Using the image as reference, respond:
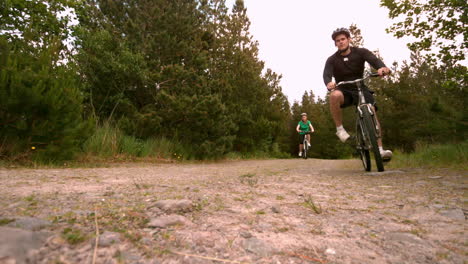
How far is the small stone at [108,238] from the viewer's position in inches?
37.6

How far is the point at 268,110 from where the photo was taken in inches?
798

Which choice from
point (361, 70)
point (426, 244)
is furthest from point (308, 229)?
point (361, 70)

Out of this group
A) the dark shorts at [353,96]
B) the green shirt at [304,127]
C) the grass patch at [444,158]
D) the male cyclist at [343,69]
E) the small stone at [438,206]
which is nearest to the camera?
the small stone at [438,206]

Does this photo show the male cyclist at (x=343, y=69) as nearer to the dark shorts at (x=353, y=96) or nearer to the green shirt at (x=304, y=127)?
the dark shorts at (x=353, y=96)

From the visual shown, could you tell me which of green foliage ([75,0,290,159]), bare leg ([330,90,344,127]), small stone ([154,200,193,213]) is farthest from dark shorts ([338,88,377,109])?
green foliage ([75,0,290,159])

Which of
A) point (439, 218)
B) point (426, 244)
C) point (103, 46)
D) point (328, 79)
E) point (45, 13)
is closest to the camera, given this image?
point (426, 244)

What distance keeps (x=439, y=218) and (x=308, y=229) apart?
84 centimetres

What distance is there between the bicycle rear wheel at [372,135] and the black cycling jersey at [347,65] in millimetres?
808

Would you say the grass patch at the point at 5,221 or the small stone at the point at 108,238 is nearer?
the small stone at the point at 108,238

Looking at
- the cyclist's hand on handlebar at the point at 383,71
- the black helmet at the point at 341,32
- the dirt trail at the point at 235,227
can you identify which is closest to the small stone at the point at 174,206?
the dirt trail at the point at 235,227

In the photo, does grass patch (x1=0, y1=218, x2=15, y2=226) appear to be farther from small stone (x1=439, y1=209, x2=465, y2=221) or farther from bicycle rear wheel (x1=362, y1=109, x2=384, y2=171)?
bicycle rear wheel (x1=362, y1=109, x2=384, y2=171)

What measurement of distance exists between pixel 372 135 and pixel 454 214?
2845 mm

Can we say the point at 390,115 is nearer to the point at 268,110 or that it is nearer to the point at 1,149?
the point at 268,110

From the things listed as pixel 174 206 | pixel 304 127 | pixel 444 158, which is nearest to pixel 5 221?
pixel 174 206
